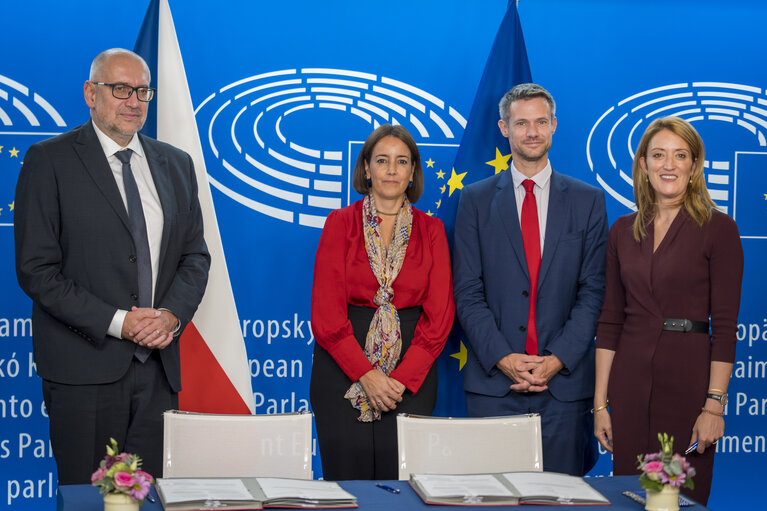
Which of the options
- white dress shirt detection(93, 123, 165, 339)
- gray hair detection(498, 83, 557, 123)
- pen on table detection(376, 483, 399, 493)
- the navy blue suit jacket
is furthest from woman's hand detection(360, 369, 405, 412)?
gray hair detection(498, 83, 557, 123)

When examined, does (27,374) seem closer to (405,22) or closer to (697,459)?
(405,22)

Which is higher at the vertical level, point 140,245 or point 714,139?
point 714,139

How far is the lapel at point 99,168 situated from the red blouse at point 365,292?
0.77 meters

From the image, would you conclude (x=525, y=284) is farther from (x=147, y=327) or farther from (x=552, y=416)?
(x=147, y=327)

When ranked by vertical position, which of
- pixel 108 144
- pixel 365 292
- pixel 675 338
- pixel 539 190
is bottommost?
pixel 675 338

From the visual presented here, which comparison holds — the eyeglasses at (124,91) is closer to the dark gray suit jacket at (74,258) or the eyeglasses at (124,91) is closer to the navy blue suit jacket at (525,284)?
the dark gray suit jacket at (74,258)

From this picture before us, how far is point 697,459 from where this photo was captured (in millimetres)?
2941

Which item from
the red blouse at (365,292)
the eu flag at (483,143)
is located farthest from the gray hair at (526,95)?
the red blouse at (365,292)

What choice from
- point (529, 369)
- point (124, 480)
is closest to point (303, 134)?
point (529, 369)

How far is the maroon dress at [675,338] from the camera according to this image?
2.95 metres

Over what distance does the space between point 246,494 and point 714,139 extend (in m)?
3.56

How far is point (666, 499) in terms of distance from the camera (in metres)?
2.00

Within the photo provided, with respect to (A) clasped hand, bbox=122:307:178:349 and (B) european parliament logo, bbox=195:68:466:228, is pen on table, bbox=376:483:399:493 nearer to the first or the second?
(A) clasped hand, bbox=122:307:178:349

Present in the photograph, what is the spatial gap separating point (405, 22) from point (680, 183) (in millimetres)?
1931
